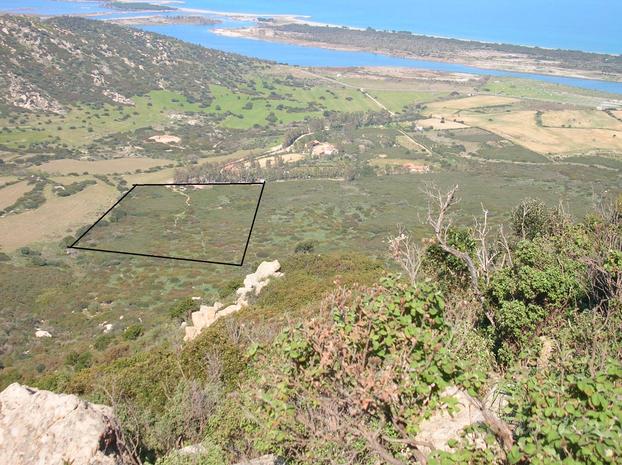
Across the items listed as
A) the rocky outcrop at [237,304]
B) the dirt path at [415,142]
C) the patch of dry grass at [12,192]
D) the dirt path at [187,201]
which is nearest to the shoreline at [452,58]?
the dirt path at [415,142]

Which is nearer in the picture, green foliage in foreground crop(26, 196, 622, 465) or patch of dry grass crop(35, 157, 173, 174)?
green foliage in foreground crop(26, 196, 622, 465)

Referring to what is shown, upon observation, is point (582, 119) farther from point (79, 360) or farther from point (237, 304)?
point (79, 360)

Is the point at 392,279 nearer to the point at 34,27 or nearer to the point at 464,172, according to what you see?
the point at 464,172

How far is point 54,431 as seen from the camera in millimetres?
7332

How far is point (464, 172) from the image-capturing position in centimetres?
6962

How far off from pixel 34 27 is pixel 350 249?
95793mm

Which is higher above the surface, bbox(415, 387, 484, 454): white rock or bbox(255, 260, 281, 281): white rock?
bbox(415, 387, 484, 454): white rock

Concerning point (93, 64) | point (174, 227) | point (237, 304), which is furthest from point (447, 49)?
point (174, 227)

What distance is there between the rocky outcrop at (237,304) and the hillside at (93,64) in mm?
81925

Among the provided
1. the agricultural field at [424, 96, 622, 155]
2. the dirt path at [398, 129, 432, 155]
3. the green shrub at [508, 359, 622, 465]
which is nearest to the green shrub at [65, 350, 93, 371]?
the green shrub at [508, 359, 622, 465]

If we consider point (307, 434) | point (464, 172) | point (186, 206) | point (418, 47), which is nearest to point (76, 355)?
point (186, 206)

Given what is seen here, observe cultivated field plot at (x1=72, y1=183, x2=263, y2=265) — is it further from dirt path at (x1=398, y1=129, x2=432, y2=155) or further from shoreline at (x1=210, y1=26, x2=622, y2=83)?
shoreline at (x1=210, y1=26, x2=622, y2=83)

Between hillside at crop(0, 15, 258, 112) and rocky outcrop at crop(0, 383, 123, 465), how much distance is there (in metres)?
96.8

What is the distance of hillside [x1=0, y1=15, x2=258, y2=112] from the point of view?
93.6 m
